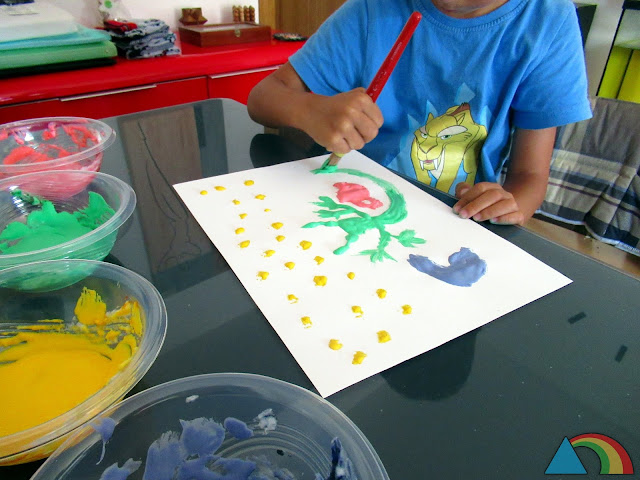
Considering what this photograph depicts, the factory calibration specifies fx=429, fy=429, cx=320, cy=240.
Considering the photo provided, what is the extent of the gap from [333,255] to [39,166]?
1.29 feet

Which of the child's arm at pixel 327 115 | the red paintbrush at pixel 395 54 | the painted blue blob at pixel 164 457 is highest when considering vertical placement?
the red paintbrush at pixel 395 54

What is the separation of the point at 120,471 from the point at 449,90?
76cm

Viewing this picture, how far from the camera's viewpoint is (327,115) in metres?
0.65

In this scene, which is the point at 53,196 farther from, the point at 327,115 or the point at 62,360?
the point at 327,115

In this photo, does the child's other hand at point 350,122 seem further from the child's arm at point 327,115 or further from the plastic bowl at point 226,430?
the plastic bowl at point 226,430

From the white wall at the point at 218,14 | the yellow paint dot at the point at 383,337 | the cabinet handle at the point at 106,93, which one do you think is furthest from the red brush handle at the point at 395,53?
the white wall at the point at 218,14

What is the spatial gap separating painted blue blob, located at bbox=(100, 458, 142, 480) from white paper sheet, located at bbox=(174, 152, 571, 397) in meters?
0.13

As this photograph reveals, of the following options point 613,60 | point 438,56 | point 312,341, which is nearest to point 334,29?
point 438,56

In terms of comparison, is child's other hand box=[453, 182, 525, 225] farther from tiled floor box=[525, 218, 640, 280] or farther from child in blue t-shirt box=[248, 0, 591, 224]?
tiled floor box=[525, 218, 640, 280]

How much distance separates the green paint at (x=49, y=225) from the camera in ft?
1.52

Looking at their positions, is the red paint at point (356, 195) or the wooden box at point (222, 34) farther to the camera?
the wooden box at point (222, 34)

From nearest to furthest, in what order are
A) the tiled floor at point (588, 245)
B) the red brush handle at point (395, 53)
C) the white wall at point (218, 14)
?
1. the red brush handle at point (395, 53)
2. the tiled floor at point (588, 245)
3. the white wall at point (218, 14)

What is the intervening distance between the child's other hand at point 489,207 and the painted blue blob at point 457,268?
8 cm

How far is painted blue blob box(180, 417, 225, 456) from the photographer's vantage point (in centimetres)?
29
